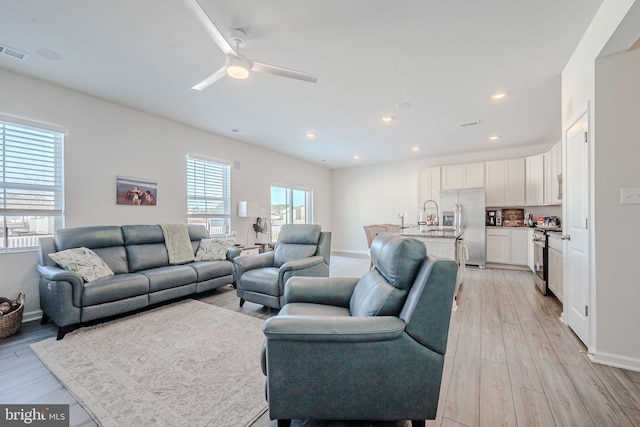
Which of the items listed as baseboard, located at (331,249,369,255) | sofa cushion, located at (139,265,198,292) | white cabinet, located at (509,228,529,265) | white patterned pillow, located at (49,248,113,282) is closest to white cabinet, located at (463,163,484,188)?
white cabinet, located at (509,228,529,265)

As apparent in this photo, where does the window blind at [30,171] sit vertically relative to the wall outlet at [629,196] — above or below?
above

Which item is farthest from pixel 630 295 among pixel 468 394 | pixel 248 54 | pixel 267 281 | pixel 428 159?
pixel 428 159

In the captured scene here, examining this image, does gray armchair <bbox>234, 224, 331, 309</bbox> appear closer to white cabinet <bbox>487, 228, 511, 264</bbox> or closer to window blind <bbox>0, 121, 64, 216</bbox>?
window blind <bbox>0, 121, 64, 216</bbox>

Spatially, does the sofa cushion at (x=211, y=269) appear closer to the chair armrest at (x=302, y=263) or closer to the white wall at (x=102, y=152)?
the white wall at (x=102, y=152)

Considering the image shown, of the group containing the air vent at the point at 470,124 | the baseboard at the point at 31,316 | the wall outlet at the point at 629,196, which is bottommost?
the baseboard at the point at 31,316

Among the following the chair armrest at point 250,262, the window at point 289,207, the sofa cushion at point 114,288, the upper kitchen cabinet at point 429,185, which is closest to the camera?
the sofa cushion at point 114,288

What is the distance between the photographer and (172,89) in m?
3.21

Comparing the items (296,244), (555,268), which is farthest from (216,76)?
(555,268)

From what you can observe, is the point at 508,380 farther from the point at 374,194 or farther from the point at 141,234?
the point at 374,194

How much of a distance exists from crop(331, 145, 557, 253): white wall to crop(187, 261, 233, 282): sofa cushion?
4.86 m

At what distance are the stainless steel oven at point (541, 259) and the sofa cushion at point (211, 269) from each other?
15.0 ft

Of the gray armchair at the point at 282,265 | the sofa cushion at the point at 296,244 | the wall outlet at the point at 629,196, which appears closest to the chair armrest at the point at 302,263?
the gray armchair at the point at 282,265

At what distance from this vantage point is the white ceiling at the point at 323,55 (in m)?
1.97

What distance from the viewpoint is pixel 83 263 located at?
277 cm
